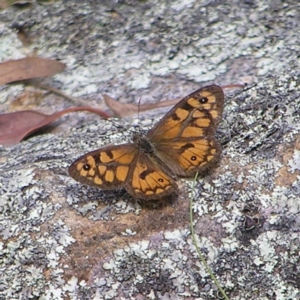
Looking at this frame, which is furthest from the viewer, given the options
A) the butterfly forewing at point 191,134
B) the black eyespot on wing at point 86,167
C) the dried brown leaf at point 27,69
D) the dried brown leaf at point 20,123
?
the dried brown leaf at point 27,69

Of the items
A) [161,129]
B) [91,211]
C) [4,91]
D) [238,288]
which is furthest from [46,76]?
[238,288]

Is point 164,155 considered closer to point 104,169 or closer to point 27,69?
point 104,169

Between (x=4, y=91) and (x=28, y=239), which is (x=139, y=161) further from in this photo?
(x=4, y=91)

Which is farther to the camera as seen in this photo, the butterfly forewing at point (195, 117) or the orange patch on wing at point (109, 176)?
the butterfly forewing at point (195, 117)

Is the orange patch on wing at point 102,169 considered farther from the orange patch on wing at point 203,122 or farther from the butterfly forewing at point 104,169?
the orange patch on wing at point 203,122

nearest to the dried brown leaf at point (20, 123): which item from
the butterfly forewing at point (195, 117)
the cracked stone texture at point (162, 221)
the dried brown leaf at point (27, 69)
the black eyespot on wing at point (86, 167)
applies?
the cracked stone texture at point (162, 221)

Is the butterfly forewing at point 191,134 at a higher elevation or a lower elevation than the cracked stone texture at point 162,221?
higher

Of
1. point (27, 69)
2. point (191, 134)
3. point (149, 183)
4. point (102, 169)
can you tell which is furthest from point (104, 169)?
point (27, 69)
